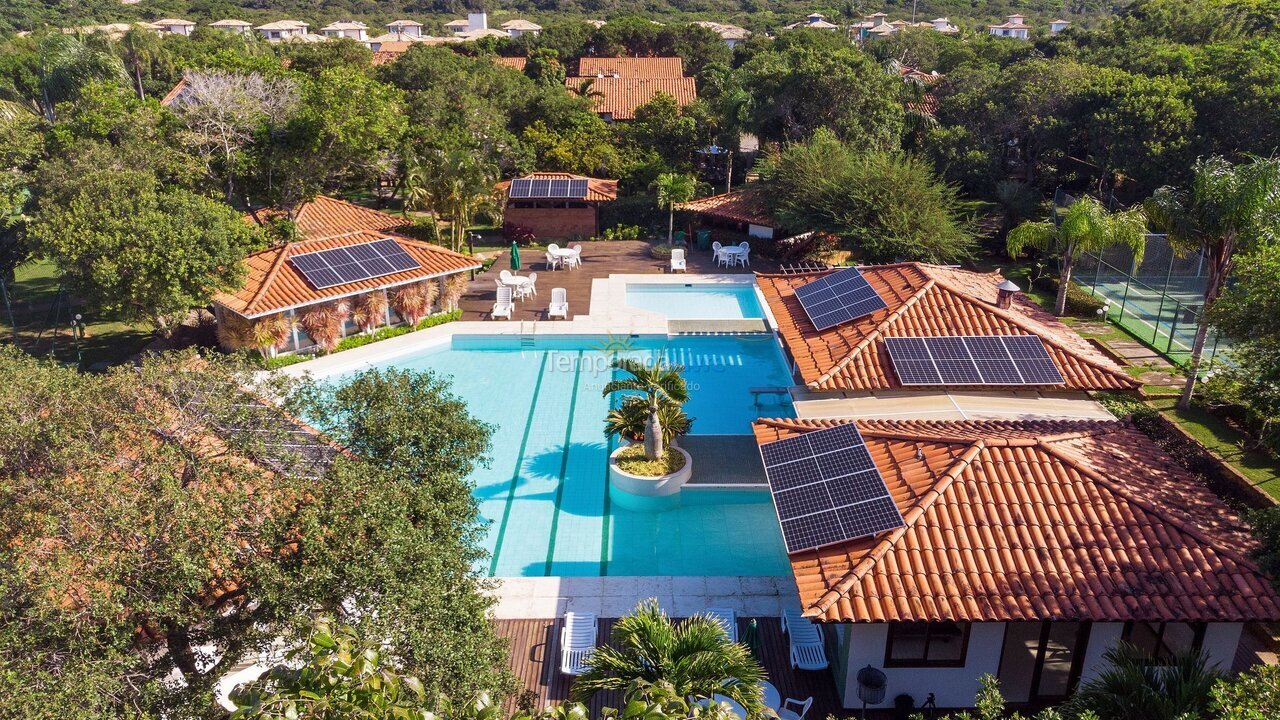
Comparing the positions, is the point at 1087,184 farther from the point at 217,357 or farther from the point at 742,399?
the point at 217,357

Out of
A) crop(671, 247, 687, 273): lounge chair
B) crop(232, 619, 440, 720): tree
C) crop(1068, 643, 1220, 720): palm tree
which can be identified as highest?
crop(232, 619, 440, 720): tree

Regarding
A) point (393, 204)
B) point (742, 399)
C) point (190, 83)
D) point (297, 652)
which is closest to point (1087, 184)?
point (742, 399)

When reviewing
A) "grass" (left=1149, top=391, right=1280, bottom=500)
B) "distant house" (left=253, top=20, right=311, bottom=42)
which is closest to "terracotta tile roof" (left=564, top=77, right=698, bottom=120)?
"grass" (left=1149, top=391, right=1280, bottom=500)

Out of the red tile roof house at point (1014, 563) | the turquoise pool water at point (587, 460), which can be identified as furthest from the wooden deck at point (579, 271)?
the red tile roof house at point (1014, 563)

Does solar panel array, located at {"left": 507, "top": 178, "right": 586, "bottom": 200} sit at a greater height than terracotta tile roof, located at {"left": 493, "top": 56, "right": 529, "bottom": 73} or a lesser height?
lesser

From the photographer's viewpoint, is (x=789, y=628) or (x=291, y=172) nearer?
(x=789, y=628)

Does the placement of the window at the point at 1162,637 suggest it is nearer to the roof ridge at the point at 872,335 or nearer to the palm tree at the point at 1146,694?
the palm tree at the point at 1146,694

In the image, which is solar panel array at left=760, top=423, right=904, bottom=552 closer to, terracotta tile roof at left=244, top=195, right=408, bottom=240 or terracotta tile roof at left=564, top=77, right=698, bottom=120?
terracotta tile roof at left=244, top=195, right=408, bottom=240
